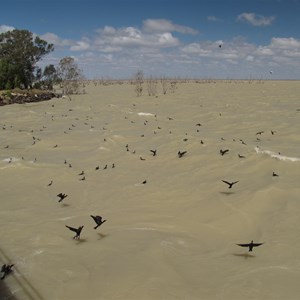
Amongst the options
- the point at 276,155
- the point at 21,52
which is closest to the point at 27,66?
the point at 21,52

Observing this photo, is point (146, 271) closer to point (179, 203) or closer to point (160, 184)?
point (179, 203)

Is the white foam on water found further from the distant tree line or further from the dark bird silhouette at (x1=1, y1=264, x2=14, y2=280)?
the distant tree line

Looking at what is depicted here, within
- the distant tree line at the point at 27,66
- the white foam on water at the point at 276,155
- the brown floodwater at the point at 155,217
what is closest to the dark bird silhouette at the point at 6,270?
the brown floodwater at the point at 155,217

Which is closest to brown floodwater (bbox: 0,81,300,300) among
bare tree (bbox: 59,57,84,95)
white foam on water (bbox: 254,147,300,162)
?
white foam on water (bbox: 254,147,300,162)

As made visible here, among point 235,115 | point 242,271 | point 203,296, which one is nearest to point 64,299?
point 203,296

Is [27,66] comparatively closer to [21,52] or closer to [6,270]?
[21,52]

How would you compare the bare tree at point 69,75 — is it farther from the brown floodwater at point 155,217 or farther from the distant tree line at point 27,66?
the brown floodwater at point 155,217

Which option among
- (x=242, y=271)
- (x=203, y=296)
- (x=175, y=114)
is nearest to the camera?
(x=203, y=296)
